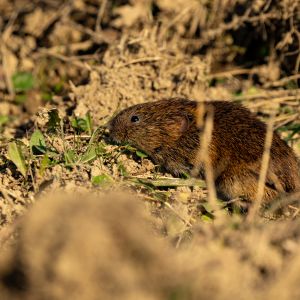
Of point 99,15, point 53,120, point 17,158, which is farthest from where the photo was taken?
point 99,15

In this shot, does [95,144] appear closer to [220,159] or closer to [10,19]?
[220,159]

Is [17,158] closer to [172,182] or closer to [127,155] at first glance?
[127,155]

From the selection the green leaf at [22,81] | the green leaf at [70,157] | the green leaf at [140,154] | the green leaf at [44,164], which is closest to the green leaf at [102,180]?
the green leaf at [70,157]

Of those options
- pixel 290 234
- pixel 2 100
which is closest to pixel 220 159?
pixel 290 234

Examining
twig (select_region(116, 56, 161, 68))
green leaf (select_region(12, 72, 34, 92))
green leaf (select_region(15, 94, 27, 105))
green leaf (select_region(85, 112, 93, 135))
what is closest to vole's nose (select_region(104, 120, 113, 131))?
green leaf (select_region(85, 112, 93, 135))

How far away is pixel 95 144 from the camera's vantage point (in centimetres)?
497

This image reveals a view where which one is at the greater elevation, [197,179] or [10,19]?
[10,19]

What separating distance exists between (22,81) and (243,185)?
3.84m

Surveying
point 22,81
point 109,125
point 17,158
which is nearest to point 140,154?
point 109,125

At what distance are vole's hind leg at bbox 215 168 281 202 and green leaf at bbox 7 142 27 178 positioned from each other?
5.14 feet

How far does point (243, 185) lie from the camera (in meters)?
4.67

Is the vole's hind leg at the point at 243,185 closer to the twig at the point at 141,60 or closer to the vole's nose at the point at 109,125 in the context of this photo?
the vole's nose at the point at 109,125

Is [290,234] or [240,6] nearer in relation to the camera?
[290,234]

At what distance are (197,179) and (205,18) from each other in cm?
300
